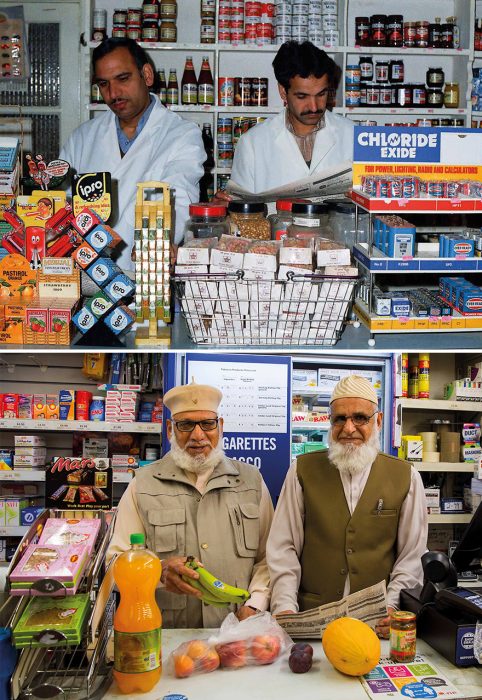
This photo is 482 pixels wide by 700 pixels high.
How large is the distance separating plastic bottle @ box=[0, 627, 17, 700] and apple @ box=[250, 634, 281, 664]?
0.61 metres

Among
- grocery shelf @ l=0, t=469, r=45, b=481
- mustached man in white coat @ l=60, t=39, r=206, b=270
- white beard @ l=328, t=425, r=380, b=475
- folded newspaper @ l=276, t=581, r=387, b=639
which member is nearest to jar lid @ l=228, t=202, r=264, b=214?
white beard @ l=328, t=425, r=380, b=475

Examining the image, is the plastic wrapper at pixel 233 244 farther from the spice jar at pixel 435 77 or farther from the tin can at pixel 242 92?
the spice jar at pixel 435 77

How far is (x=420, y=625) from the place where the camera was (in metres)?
2.73

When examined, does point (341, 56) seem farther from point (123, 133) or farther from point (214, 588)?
point (214, 588)

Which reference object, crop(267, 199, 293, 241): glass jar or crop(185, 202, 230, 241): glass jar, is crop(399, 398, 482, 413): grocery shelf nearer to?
crop(267, 199, 293, 241): glass jar

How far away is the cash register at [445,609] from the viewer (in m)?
2.51

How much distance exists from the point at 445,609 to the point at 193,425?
1.18m

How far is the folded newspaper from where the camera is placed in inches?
106

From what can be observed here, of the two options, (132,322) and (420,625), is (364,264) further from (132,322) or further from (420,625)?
(420,625)

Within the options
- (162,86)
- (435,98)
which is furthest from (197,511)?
(435,98)

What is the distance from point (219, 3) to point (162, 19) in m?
0.42

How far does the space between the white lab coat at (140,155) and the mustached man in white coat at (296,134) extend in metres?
0.45

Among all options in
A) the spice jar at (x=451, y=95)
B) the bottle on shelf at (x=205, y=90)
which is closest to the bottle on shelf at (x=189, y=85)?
the bottle on shelf at (x=205, y=90)

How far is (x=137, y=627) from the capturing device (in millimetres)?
2361
